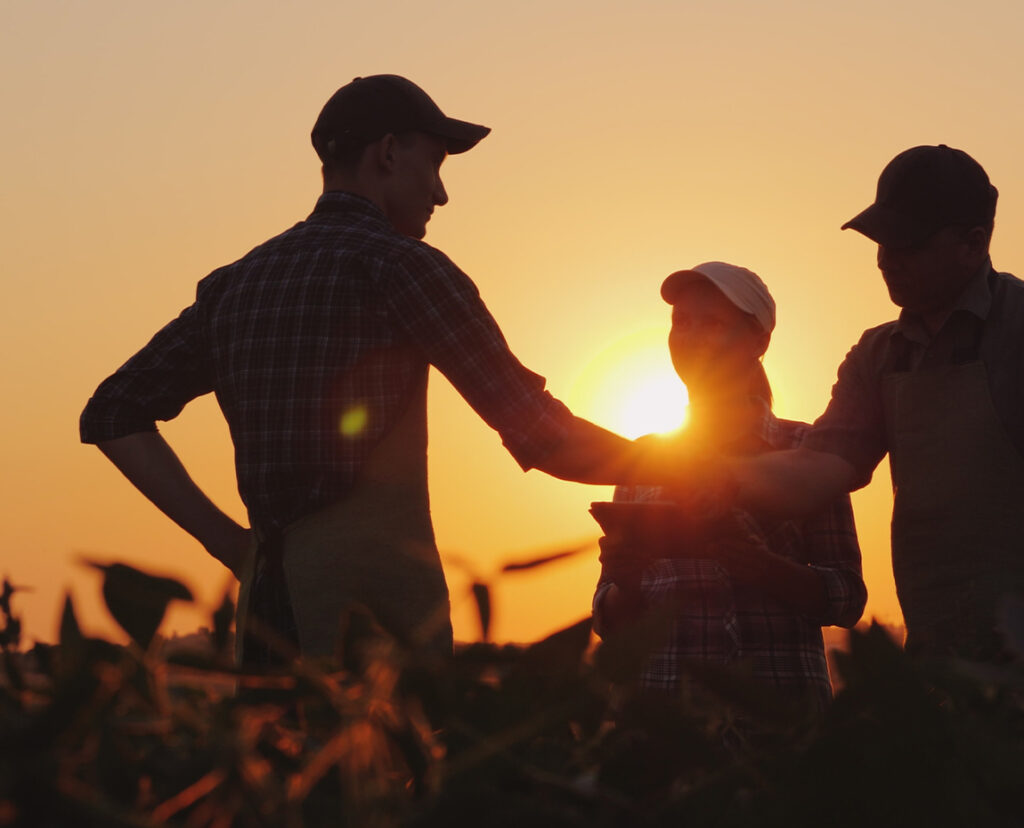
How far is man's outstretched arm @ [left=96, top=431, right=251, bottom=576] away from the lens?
129 inches

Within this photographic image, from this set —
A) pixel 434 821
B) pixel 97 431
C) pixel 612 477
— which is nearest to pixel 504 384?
pixel 612 477

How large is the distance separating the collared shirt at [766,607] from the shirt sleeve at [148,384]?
1.47 m

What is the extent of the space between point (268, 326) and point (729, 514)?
1.51m

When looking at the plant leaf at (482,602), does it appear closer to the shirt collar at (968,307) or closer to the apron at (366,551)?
the apron at (366,551)

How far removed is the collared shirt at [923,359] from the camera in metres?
3.62

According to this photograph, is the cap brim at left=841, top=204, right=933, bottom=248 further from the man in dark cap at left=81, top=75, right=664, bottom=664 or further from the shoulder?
the man in dark cap at left=81, top=75, right=664, bottom=664

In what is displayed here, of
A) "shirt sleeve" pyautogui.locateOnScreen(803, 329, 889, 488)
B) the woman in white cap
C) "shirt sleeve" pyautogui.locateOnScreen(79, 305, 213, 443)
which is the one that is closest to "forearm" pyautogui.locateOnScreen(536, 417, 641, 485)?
the woman in white cap

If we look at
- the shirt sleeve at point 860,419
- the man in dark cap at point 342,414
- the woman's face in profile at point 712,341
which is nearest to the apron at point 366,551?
the man in dark cap at point 342,414

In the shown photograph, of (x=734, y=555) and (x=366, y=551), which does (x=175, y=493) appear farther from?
(x=734, y=555)

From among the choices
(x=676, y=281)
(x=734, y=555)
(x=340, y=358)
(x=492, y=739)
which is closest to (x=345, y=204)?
(x=340, y=358)

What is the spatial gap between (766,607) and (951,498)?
0.66 metres

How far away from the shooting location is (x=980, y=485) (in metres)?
3.54

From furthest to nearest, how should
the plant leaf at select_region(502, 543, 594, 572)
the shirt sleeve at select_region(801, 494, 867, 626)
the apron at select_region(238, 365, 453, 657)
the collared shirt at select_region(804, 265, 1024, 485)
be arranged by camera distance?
the shirt sleeve at select_region(801, 494, 867, 626)
the collared shirt at select_region(804, 265, 1024, 485)
the apron at select_region(238, 365, 453, 657)
the plant leaf at select_region(502, 543, 594, 572)

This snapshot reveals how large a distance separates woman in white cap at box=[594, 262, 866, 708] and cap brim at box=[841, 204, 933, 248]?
1.60 ft
